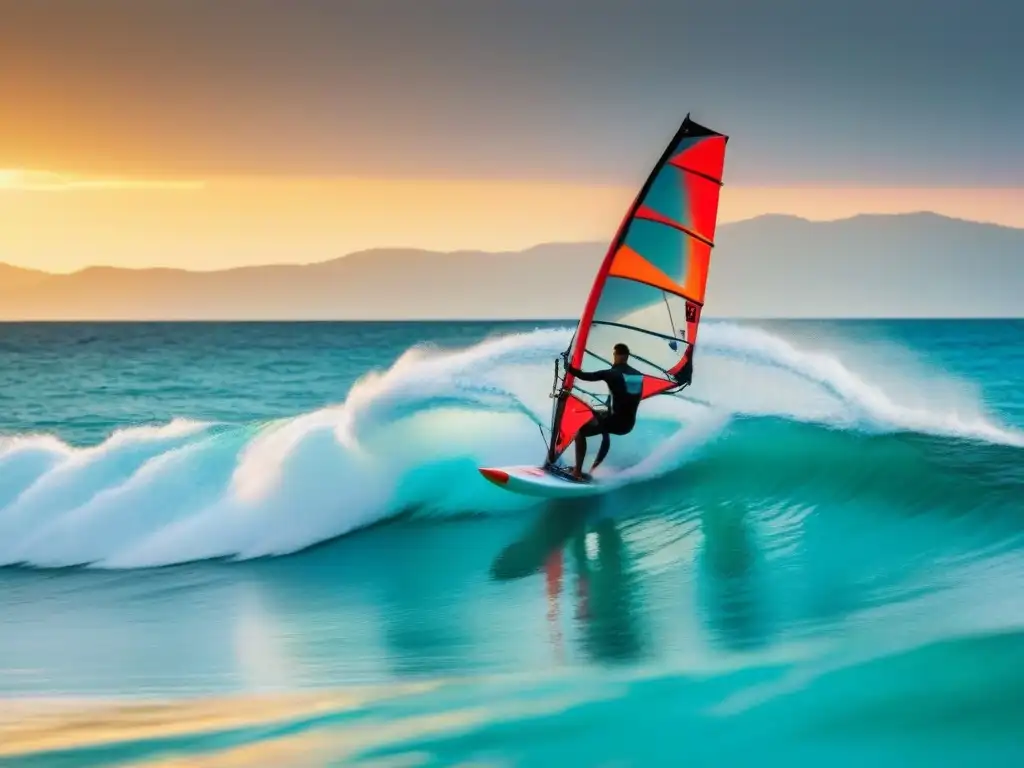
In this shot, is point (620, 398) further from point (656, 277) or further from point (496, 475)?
point (656, 277)

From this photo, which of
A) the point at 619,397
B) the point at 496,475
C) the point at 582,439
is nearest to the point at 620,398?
the point at 619,397

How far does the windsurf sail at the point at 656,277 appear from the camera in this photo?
9.80 metres

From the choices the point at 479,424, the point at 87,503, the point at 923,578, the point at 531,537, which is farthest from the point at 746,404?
the point at 87,503

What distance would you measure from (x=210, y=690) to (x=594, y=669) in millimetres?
1929

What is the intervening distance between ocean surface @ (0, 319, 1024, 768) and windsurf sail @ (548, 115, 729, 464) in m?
0.85

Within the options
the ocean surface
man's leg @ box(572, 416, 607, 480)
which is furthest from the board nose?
man's leg @ box(572, 416, 607, 480)

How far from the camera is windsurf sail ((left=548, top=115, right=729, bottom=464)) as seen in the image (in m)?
9.80

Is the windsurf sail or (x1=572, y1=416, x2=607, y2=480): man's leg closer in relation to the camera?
(x1=572, y1=416, x2=607, y2=480): man's leg

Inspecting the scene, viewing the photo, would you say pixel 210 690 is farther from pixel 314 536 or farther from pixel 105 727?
pixel 314 536

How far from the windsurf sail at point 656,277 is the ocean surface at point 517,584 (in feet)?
2.78

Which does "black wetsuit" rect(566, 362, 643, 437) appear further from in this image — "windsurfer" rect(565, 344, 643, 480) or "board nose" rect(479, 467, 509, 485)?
"board nose" rect(479, 467, 509, 485)

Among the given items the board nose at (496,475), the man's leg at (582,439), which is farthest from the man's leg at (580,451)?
the board nose at (496,475)

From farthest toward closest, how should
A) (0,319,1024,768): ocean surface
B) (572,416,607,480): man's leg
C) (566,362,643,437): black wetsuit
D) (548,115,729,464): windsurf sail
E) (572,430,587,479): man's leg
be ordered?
(548,115,729,464): windsurf sail
(572,430,587,479): man's leg
(572,416,607,480): man's leg
(566,362,643,437): black wetsuit
(0,319,1024,768): ocean surface

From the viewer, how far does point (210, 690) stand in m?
6.16
